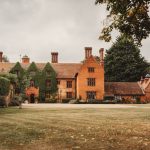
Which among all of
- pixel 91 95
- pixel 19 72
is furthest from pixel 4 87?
pixel 91 95

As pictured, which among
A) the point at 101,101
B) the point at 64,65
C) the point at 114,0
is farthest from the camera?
the point at 64,65

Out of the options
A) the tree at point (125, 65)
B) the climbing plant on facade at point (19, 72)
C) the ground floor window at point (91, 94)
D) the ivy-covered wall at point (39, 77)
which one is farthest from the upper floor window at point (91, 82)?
the tree at point (125, 65)

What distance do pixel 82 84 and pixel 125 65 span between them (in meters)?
20.8

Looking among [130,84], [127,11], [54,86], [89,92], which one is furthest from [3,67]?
[127,11]

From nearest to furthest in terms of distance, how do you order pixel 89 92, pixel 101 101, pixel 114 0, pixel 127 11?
pixel 114 0
pixel 127 11
pixel 101 101
pixel 89 92

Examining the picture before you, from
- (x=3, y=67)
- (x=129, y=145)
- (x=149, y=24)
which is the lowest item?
(x=129, y=145)

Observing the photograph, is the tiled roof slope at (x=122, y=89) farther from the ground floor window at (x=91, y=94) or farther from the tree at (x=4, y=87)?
the tree at (x=4, y=87)

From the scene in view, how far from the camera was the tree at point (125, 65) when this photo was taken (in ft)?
283

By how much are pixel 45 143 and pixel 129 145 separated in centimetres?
247

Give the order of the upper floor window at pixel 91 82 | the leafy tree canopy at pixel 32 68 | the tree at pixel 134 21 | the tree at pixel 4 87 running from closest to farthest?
1. the tree at pixel 134 21
2. the tree at pixel 4 87
3. the upper floor window at pixel 91 82
4. the leafy tree canopy at pixel 32 68

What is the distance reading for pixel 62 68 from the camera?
74.2m

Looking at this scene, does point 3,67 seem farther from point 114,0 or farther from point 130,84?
point 114,0

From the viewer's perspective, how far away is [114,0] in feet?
47.1

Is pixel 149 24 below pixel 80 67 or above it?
below
